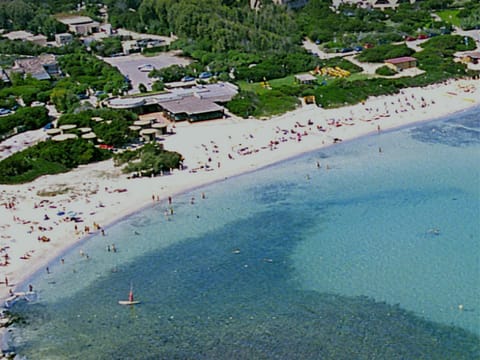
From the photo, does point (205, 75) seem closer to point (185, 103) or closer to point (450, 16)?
point (185, 103)

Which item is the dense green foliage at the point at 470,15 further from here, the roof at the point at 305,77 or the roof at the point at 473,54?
the roof at the point at 305,77

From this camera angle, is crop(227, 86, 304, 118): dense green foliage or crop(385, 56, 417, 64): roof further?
crop(385, 56, 417, 64): roof

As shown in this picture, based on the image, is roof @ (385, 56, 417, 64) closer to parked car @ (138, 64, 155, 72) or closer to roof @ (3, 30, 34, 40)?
parked car @ (138, 64, 155, 72)

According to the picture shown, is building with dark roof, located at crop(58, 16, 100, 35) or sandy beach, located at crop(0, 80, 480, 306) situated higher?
building with dark roof, located at crop(58, 16, 100, 35)

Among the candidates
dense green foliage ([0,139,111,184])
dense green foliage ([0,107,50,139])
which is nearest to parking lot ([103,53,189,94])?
dense green foliage ([0,107,50,139])

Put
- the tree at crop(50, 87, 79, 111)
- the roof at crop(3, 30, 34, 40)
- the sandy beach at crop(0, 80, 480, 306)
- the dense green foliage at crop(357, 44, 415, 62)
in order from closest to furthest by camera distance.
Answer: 1. the sandy beach at crop(0, 80, 480, 306)
2. the tree at crop(50, 87, 79, 111)
3. the dense green foliage at crop(357, 44, 415, 62)
4. the roof at crop(3, 30, 34, 40)

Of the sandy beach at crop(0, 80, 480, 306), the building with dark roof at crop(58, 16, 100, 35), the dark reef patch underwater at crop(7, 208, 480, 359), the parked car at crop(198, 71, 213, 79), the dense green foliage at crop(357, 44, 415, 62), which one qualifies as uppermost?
the building with dark roof at crop(58, 16, 100, 35)

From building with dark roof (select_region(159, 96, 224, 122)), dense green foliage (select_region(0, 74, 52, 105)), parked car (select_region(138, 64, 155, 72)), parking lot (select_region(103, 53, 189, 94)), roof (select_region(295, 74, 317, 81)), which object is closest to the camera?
building with dark roof (select_region(159, 96, 224, 122))
